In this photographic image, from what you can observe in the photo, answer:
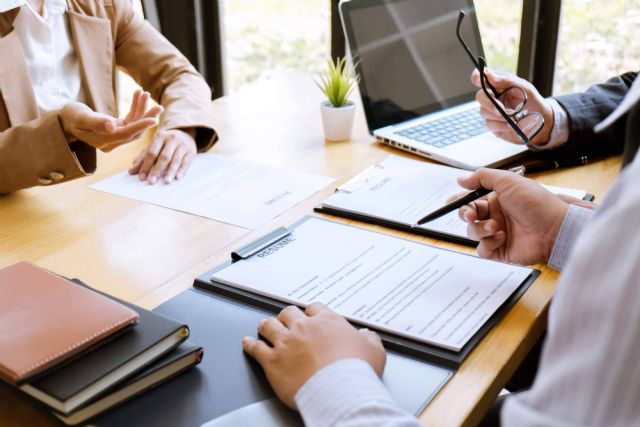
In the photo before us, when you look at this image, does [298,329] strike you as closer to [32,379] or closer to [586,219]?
[32,379]

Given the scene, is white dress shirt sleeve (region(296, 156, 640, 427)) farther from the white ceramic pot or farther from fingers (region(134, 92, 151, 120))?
the white ceramic pot

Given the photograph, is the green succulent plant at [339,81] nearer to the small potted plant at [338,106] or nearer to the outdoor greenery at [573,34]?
the small potted plant at [338,106]

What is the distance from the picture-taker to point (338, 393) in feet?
2.19

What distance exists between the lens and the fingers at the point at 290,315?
0.80 meters

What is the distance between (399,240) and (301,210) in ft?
0.68

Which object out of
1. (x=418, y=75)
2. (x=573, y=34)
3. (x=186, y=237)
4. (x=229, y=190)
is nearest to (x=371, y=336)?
(x=186, y=237)

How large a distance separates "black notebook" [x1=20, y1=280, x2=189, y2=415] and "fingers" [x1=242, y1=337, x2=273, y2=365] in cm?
7

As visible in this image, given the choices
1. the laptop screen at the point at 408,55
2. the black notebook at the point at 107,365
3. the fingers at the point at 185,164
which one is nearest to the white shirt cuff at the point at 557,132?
the laptop screen at the point at 408,55

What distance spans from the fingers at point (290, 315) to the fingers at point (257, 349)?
40 mm

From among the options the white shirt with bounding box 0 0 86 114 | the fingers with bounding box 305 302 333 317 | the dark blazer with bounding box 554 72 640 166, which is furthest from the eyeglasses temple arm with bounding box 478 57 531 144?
the white shirt with bounding box 0 0 86 114

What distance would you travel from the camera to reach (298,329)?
2.53 ft

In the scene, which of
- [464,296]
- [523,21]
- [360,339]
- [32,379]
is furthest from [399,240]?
[523,21]

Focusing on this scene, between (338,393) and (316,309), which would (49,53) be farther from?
(338,393)

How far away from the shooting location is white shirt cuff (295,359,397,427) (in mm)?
651
